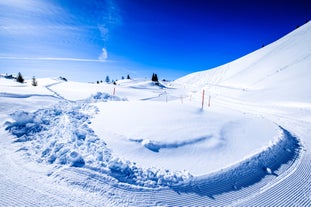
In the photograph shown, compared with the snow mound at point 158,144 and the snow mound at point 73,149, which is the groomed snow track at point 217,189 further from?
the snow mound at point 158,144

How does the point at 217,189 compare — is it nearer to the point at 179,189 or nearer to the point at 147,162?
the point at 179,189

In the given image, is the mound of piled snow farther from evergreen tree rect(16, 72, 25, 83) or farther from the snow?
evergreen tree rect(16, 72, 25, 83)

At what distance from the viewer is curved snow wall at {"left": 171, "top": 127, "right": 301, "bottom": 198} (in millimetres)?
4121

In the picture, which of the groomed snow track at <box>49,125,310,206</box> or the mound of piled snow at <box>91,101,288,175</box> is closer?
the groomed snow track at <box>49,125,310,206</box>

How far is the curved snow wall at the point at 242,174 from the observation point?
4121 mm

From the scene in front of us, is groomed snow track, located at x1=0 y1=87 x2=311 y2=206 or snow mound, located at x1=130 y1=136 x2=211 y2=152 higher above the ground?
snow mound, located at x1=130 y1=136 x2=211 y2=152

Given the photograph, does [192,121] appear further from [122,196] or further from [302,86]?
[302,86]

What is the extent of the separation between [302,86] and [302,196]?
2710 cm

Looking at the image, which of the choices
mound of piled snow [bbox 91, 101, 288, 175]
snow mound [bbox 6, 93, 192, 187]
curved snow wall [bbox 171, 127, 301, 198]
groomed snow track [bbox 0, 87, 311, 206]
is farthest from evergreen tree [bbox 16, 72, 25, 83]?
curved snow wall [bbox 171, 127, 301, 198]

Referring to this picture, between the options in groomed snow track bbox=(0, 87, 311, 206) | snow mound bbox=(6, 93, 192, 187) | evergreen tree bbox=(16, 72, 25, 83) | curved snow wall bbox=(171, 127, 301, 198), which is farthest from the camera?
evergreen tree bbox=(16, 72, 25, 83)

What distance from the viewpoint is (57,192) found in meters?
3.59

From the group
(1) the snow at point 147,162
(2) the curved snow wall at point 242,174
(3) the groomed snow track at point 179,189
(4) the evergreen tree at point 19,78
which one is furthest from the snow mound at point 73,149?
(4) the evergreen tree at point 19,78

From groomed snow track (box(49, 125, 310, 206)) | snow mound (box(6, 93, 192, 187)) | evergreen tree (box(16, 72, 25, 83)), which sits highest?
evergreen tree (box(16, 72, 25, 83))

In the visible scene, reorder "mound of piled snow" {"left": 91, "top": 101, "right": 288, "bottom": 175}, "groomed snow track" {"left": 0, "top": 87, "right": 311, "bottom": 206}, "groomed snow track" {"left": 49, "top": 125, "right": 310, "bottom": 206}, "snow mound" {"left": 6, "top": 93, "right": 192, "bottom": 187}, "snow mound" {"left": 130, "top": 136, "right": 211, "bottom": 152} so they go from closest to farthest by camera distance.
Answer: "groomed snow track" {"left": 0, "top": 87, "right": 311, "bottom": 206}
"groomed snow track" {"left": 49, "top": 125, "right": 310, "bottom": 206}
"snow mound" {"left": 6, "top": 93, "right": 192, "bottom": 187}
"mound of piled snow" {"left": 91, "top": 101, "right": 288, "bottom": 175}
"snow mound" {"left": 130, "top": 136, "right": 211, "bottom": 152}
